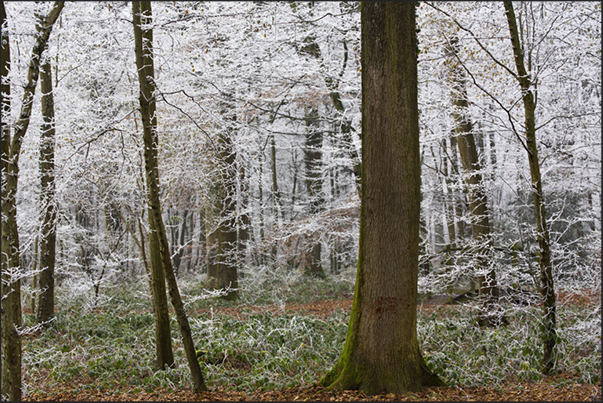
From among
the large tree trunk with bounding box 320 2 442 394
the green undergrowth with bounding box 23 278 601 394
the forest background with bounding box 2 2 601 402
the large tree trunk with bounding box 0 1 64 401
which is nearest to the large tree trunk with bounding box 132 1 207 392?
the forest background with bounding box 2 2 601 402

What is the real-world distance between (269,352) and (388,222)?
305 cm

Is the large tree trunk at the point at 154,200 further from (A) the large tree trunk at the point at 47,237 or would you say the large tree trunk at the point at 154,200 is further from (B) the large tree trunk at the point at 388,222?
(A) the large tree trunk at the point at 47,237

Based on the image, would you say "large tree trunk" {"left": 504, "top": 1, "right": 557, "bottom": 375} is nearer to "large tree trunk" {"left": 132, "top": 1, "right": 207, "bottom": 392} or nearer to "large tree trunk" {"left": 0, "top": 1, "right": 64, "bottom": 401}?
"large tree trunk" {"left": 132, "top": 1, "right": 207, "bottom": 392}

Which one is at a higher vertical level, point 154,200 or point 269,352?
point 154,200

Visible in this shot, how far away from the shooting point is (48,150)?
8172 mm

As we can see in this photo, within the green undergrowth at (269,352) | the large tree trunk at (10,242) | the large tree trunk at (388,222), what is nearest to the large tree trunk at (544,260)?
the green undergrowth at (269,352)

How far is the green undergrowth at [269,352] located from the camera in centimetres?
489

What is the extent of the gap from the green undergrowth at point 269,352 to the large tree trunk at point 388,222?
2.76 feet

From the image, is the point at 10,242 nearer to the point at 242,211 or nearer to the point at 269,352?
the point at 269,352

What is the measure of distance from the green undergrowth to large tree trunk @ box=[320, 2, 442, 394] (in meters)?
0.84

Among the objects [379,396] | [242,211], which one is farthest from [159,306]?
[242,211]

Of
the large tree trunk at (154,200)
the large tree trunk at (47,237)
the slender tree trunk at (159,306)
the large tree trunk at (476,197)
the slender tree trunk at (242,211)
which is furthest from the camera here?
the large tree trunk at (47,237)

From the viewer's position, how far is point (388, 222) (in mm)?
4023

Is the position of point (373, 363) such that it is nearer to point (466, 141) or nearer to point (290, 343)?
point (290, 343)
